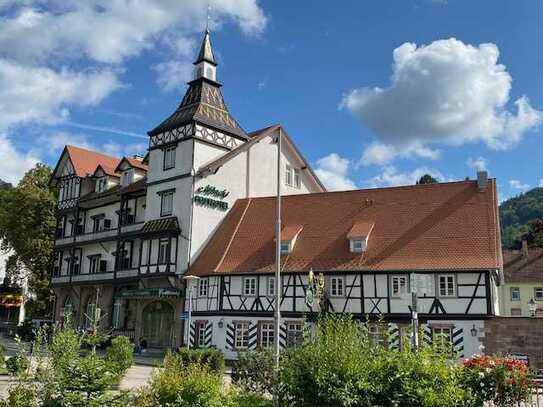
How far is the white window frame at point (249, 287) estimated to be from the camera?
33812 millimetres

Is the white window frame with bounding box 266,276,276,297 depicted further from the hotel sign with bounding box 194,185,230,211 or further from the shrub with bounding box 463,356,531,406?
the shrub with bounding box 463,356,531,406

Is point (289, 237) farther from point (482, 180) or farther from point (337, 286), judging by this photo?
point (482, 180)

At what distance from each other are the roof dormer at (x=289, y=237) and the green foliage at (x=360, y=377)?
22299 millimetres

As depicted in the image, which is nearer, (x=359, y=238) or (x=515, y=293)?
(x=359, y=238)

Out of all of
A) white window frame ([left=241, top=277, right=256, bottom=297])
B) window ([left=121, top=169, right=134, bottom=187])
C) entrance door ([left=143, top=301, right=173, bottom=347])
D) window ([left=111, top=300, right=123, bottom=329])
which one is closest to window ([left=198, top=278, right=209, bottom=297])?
white window frame ([left=241, top=277, right=256, bottom=297])

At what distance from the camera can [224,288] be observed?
34.8 meters

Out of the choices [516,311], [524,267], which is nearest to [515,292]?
[516,311]

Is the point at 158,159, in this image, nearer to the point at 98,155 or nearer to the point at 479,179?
the point at 98,155

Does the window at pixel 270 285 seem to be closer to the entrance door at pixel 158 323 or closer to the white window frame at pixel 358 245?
the white window frame at pixel 358 245

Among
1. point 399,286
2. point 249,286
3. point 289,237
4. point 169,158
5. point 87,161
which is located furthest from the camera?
point 87,161

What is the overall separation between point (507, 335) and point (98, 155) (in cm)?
3900

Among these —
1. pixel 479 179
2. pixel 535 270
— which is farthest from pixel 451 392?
pixel 535 270

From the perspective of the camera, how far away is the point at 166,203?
39.5 meters

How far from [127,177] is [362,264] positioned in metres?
22.1
